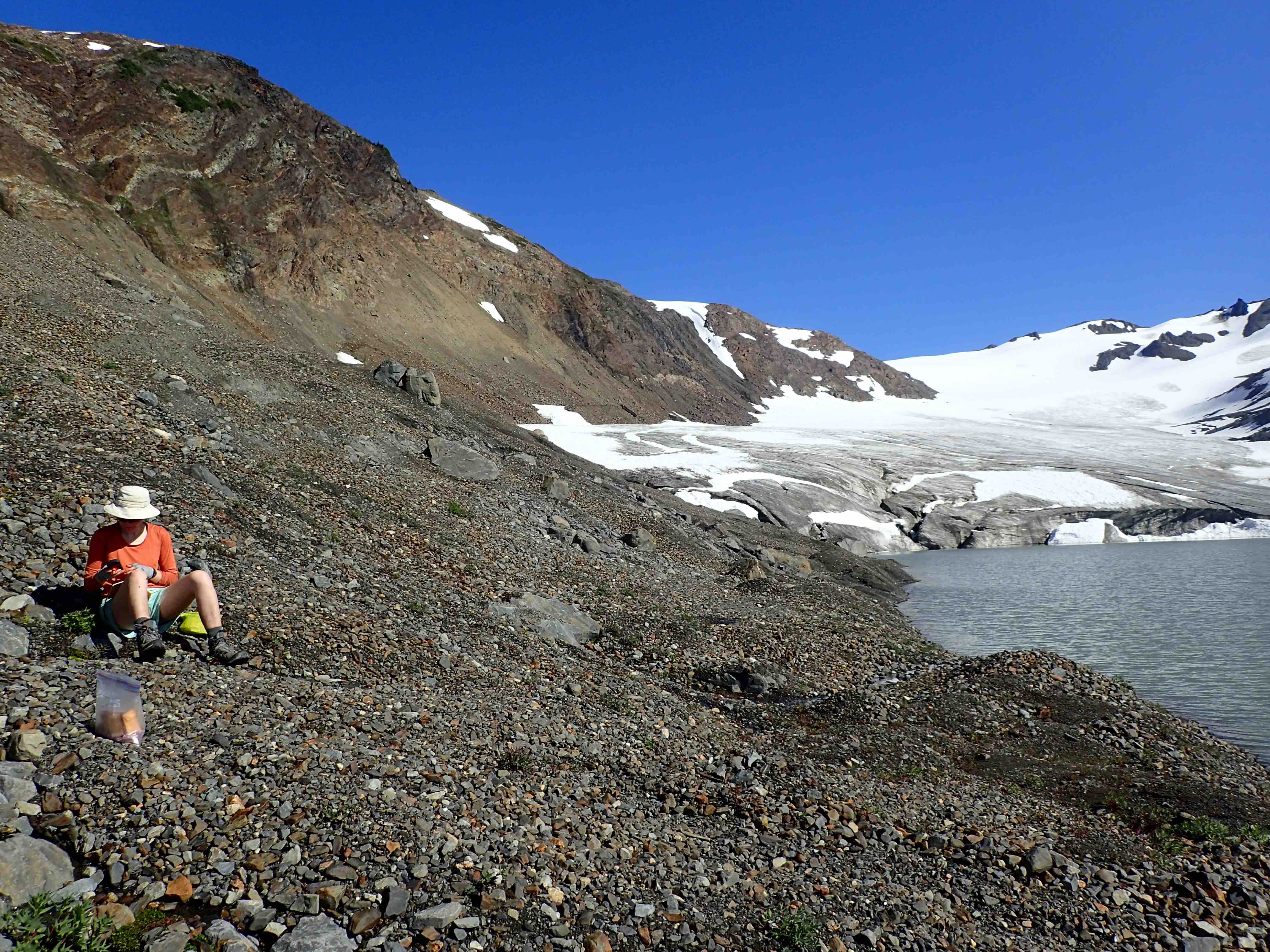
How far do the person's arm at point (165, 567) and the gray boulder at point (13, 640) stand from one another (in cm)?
123

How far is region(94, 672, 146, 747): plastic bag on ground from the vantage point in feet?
20.5

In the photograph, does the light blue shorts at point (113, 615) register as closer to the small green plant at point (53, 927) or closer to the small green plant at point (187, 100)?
the small green plant at point (53, 927)

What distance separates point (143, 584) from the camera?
8.06 m

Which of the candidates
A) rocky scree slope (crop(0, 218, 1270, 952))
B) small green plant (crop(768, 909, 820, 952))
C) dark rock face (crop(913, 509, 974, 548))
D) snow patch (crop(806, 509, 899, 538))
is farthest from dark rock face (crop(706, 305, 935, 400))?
small green plant (crop(768, 909, 820, 952))

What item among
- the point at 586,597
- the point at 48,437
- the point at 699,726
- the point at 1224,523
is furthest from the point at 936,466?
the point at 48,437

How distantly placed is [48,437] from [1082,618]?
32598mm

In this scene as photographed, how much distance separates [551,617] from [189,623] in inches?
311

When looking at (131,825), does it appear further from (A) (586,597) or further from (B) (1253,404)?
(B) (1253,404)

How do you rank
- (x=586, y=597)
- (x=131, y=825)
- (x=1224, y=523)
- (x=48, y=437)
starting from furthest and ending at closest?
(x=1224, y=523) → (x=586, y=597) → (x=48, y=437) → (x=131, y=825)

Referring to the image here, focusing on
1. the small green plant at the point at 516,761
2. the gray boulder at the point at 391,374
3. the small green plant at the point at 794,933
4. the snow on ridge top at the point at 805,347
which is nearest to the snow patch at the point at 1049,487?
the gray boulder at the point at 391,374

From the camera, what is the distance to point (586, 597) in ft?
60.5

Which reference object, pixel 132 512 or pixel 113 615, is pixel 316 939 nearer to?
pixel 113 615

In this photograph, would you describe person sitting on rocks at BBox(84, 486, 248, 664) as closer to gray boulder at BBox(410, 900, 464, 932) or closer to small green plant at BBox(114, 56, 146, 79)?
gray boulder at BBox(410, 900, 464, 932)

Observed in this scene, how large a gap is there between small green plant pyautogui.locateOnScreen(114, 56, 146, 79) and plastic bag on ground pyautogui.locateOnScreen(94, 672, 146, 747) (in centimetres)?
6281
